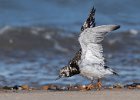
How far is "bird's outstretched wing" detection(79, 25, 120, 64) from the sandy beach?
1.65 ft

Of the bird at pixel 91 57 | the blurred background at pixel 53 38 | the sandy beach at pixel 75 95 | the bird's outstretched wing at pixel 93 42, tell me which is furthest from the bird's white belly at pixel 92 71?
the blurred background at pixel 53 38

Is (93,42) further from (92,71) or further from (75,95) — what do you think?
(75,95)

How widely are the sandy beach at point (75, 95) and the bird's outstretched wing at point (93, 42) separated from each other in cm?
50

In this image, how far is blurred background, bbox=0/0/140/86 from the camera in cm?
1157

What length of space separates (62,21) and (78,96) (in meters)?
9.96

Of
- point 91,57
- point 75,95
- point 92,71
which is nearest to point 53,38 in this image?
point 91,57

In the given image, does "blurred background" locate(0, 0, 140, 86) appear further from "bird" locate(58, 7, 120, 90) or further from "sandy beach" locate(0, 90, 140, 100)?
"sandy beach" locate(0, 90, 140, 100)

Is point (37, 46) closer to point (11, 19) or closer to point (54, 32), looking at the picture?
point (54, 32)

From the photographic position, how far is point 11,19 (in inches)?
714

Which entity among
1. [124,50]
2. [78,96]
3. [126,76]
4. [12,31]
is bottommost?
[78,96]

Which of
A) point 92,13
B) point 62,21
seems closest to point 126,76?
point 92,13

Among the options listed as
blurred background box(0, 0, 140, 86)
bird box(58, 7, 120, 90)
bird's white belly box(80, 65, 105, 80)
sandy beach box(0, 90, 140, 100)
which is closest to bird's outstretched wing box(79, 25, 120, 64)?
bird box(58, 7, 120, 90)

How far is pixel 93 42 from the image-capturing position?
8.67 m

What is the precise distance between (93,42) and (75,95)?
2.91ft
